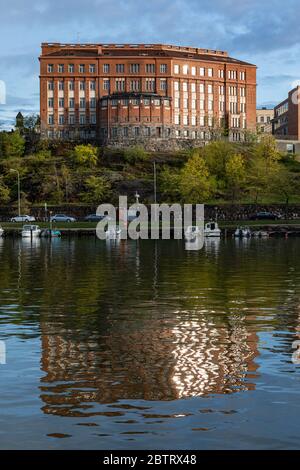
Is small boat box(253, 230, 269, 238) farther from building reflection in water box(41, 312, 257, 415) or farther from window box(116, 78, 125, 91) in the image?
building reflection in water box(41, 312, 257, 415)

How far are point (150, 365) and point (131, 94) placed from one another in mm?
162460

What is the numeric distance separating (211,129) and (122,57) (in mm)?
27281

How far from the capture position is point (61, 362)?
22953mm

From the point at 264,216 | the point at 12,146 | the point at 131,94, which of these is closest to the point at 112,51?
the point at 131,94

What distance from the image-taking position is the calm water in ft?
53.8

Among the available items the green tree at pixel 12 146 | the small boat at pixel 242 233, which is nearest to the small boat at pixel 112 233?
the small boat at pixel 242 233

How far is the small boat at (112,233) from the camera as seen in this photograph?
11694 cm

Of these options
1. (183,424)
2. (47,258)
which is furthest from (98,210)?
(183,424)

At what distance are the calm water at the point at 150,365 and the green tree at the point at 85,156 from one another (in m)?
125

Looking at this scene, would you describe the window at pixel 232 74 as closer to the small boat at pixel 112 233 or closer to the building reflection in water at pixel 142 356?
the small boat at pixel 112 233

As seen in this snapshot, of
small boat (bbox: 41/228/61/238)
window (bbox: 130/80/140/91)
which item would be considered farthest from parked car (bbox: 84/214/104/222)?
window (bbox: 130/80/140/91)

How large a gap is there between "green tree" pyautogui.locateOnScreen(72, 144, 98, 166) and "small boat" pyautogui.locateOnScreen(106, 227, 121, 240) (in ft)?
177

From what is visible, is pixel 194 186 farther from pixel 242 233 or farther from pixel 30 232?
pixel 30 232
